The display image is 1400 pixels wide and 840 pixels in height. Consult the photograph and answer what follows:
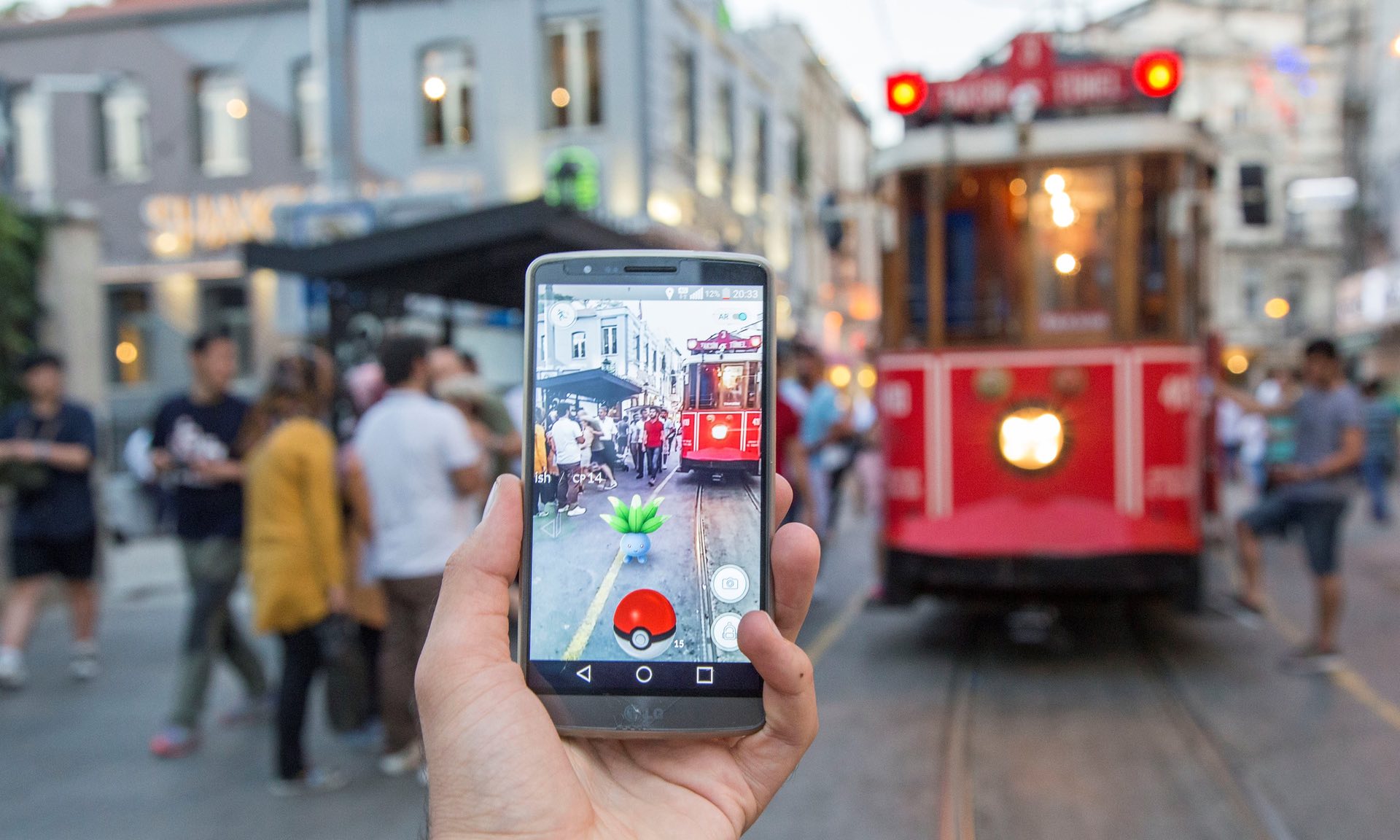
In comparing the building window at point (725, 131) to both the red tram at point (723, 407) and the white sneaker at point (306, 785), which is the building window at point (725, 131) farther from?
the red tram at point (723, 407)

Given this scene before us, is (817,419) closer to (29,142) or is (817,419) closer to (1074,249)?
(1074,249)

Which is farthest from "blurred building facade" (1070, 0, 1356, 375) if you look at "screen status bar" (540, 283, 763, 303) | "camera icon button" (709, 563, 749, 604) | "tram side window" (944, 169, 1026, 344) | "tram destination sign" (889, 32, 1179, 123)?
"camera icon button" (709, 563, 749, 604)

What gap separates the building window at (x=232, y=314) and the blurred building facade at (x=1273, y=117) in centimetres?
1419

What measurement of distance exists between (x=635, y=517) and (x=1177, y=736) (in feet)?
14.8

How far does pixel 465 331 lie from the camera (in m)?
10.2

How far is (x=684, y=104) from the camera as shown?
13367mm

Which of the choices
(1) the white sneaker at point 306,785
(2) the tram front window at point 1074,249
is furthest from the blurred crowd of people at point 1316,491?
(1) the white sneaker at point 306,785

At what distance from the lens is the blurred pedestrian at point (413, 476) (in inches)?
189

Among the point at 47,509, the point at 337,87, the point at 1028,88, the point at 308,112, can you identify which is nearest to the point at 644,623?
the point at 1028,88

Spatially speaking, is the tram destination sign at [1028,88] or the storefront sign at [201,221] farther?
the storefront sign at [201,221]

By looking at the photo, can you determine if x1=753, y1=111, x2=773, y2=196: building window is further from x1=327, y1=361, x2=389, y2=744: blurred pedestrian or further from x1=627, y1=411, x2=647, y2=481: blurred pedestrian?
x1=627, y1=411, x2=647, y2=481: blurred pedestrian

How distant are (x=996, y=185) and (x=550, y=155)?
8.18m

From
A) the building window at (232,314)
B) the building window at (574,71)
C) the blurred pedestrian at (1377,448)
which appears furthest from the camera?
the building window at (232,314)

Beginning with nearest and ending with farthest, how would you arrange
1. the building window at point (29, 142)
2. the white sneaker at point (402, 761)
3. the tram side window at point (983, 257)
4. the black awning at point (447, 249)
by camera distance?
the white sneaker at point (402, 761) < the black awning at point (447, 249) < the tram side window at point (983, 257) < the building window at point (29, 142)
